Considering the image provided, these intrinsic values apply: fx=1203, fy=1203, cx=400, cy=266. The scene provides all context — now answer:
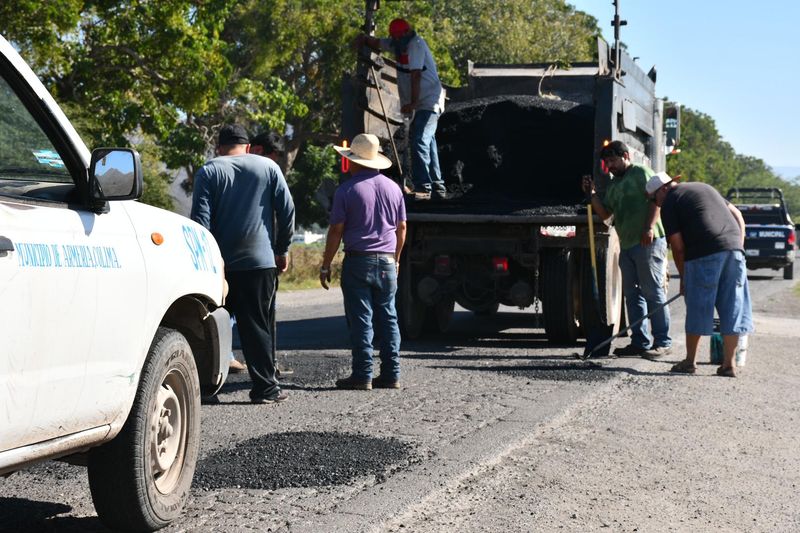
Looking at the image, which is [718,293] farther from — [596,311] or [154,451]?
[154,451]

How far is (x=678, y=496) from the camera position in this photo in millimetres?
5609

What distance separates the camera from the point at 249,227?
795 cm

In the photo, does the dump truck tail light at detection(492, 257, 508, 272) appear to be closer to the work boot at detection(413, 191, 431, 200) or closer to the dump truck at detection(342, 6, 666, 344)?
the dump truck at detection(342, 6, 666, 344)

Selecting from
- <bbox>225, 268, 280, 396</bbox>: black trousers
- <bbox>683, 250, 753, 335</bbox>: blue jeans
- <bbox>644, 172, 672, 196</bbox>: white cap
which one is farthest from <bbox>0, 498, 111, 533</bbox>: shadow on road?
<bbox>644, 172, 672, 196</bbox>: white cap

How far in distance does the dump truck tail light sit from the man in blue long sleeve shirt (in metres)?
4.12

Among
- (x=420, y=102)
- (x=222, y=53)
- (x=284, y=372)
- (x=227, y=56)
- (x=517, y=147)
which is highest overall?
(x=227, y=56)

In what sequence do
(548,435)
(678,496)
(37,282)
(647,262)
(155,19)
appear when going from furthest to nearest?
(155,19), (647,262), (548,435), (678,496), (37,282)

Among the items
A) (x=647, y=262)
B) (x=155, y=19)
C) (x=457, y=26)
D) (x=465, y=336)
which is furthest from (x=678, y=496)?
(x=457, y=26)

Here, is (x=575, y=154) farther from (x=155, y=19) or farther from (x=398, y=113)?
(x=155, y=19)

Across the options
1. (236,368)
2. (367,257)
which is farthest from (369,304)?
(236,368)

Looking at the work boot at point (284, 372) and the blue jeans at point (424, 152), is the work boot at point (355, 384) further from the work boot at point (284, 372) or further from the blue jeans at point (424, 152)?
the blue jeans at point (424, 152)

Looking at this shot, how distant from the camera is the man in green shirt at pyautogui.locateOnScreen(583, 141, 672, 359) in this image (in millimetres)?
11258

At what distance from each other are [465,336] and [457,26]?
133 ft

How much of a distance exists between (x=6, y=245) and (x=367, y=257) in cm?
553
